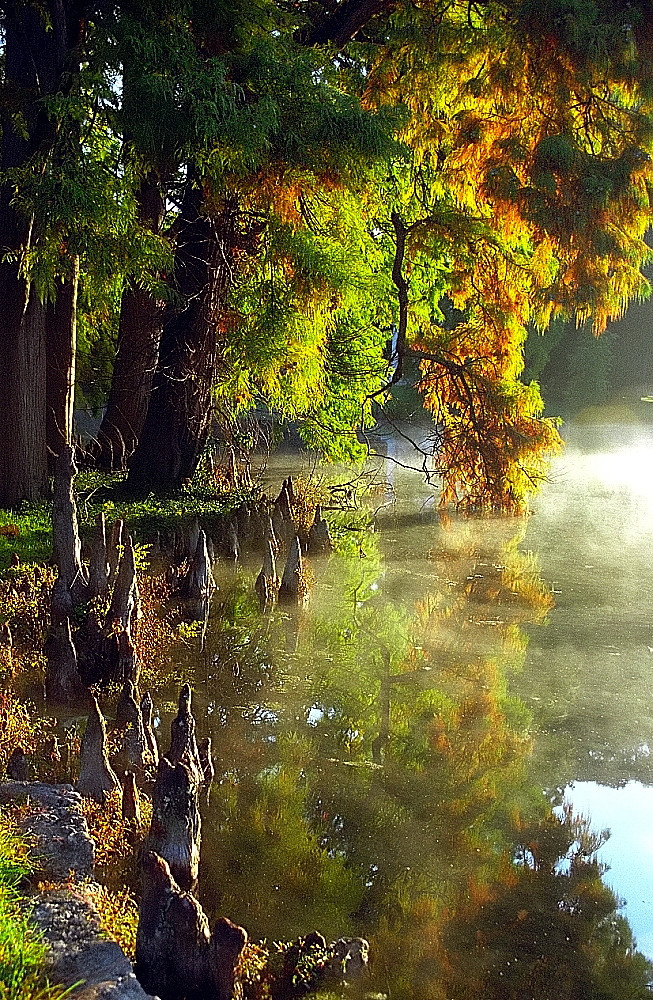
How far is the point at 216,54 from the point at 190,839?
8.07 m

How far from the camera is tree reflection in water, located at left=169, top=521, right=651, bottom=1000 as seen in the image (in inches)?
149

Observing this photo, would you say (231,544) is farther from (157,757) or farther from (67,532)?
(157,757)

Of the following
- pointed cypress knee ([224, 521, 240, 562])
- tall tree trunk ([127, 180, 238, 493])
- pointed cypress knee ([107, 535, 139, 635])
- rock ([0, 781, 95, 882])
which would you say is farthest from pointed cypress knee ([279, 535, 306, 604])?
rock ([0, 781, 95, 882])

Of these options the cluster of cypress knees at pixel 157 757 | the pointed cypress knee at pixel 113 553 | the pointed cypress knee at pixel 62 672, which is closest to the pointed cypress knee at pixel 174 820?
the cluster of cypress knees at pixel 157 757

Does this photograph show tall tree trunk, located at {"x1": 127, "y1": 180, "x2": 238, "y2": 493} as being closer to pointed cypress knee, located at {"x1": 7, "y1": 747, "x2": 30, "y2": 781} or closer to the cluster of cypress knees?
the cluster of cypress knees

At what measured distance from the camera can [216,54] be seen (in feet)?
32.1

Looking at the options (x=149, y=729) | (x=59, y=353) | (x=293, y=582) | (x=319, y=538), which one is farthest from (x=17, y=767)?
(x=59, y=353)

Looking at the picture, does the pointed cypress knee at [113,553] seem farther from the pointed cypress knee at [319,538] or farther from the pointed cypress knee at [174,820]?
the pointed cypress knee at [174,820]

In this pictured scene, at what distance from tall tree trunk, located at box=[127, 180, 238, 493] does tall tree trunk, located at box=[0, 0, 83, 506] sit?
182cm

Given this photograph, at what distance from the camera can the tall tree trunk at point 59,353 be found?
11.1 meters

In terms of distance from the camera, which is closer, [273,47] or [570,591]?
[273,47]

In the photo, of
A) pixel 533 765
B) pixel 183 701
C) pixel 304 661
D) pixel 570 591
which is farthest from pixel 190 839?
pixel 570 591

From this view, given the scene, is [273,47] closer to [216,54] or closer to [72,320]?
[216,54]

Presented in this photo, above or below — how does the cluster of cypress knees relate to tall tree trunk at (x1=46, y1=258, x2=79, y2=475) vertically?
below
